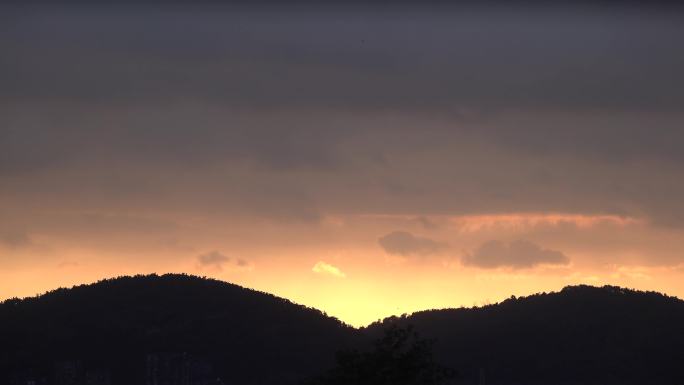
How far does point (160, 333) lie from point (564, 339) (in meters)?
41.5

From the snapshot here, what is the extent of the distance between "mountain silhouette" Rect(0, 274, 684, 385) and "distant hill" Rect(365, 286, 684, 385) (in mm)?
171

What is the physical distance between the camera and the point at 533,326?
18825 centimetres

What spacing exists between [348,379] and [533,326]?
109 metres

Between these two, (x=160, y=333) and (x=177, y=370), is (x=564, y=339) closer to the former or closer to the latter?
(x=177, y=370)

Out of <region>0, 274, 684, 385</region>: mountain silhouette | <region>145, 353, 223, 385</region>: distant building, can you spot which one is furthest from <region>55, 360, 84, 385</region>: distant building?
<region>145, 353, 223, 385</region>: distant building

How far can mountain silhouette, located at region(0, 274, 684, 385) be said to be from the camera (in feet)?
547

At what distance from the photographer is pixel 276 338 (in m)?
180

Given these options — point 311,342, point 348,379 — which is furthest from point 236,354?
point 348,379

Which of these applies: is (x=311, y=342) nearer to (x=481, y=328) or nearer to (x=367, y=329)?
(x=367, y=329)

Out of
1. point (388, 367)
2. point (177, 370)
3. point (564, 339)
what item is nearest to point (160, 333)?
point (177, 370)

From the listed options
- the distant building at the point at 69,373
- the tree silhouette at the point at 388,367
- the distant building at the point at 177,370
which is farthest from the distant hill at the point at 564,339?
the tree silhouette at the point at 388,367

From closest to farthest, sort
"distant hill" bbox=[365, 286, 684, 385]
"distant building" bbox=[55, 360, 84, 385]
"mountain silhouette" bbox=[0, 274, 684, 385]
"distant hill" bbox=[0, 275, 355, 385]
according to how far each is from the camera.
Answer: "distant building" bbox=[55, 360, 84, 385], "mountain silhouette" bbox=[0, 274, 684, 385], "distant hill" bbox=[0, 275, 355, 385], "distant hill" bbox=[365, 286, 684, 385]

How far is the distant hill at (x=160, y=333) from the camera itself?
549 ft

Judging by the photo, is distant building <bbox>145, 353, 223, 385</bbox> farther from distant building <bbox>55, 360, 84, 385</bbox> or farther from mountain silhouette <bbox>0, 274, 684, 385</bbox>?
distant building <bbox>55, 360, 84, 385</bbox>
